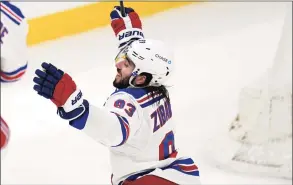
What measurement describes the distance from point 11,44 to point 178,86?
2128mm

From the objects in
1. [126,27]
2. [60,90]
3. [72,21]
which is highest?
[72,21]

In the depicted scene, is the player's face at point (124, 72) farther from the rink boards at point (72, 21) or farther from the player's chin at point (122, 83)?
the rink boards at point (72, 21)

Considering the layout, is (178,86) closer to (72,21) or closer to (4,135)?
(72,21)

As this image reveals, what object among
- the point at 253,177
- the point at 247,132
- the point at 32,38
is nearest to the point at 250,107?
the point at 247,132

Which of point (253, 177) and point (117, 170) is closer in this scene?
point (117, 170)

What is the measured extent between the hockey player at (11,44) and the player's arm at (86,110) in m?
0.14

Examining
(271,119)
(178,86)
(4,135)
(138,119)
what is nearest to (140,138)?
(138,119)

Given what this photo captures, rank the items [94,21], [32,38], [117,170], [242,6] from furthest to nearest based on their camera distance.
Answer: [242,6], [94,21], [32,38], [117,170]

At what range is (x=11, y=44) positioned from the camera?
47.9 inches

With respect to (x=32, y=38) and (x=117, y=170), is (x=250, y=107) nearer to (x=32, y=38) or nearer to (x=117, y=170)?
(x=117, y=170)

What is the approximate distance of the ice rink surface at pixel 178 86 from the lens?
106 inches

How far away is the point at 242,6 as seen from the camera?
14.2 ft

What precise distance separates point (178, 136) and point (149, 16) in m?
1.39

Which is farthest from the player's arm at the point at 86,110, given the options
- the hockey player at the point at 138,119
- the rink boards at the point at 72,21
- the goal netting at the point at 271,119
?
the rink boards at the point at 72,21
